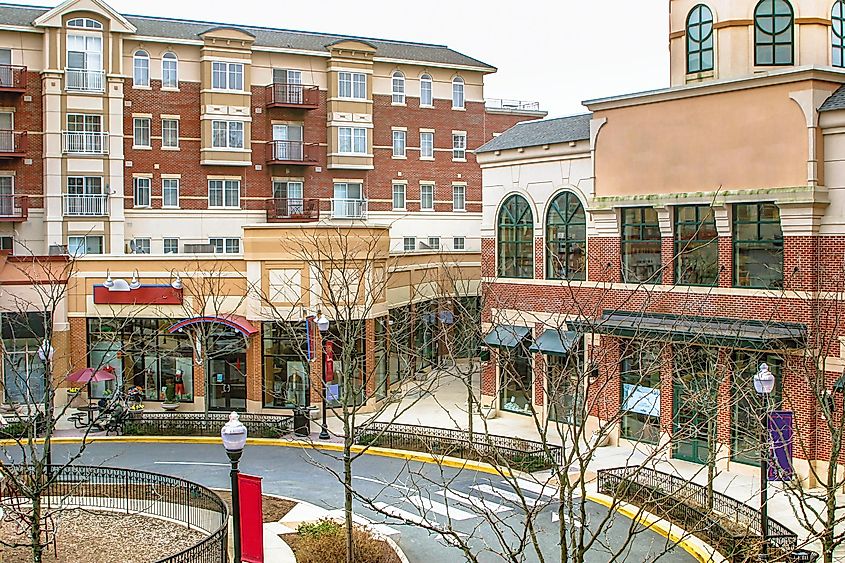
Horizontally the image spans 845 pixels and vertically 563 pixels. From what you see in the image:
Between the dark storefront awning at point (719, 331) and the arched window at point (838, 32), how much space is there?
7.86 metres

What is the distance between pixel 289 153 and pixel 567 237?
22012 mm

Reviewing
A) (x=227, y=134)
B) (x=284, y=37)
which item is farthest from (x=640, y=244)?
(x=284, y=37)

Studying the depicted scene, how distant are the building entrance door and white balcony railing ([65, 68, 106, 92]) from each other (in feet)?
53.8

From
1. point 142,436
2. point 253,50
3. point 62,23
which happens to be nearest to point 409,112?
point 253,50

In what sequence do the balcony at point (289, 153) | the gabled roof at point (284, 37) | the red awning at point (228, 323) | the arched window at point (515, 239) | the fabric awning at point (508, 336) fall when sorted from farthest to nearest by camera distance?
the balcony at point (289, 153) → the gabled roof at point (284, 37) → the red awning at point (228, 323) → the arched window at point (515, 239) → the fabric awning at point (508, 336)

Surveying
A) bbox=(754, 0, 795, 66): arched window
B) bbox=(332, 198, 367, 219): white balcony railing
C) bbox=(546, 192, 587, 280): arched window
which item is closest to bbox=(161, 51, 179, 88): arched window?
bbox=(332, 198, 367, 219): white balcony railing

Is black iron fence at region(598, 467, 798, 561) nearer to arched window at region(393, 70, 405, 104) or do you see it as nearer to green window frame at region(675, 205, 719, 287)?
green window frame at region(675, 205, 719, 287)

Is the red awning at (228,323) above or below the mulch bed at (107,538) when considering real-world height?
above

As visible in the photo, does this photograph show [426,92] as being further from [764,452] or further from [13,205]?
[764,452]

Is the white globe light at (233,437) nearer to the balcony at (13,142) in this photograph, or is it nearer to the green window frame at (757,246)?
the green window frame at (757,246)

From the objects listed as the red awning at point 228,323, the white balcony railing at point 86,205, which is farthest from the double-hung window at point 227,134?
the red awning at point 228,323

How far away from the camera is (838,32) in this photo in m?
28.1

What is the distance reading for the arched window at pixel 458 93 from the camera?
55.1 meters

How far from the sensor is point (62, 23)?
148 feet
